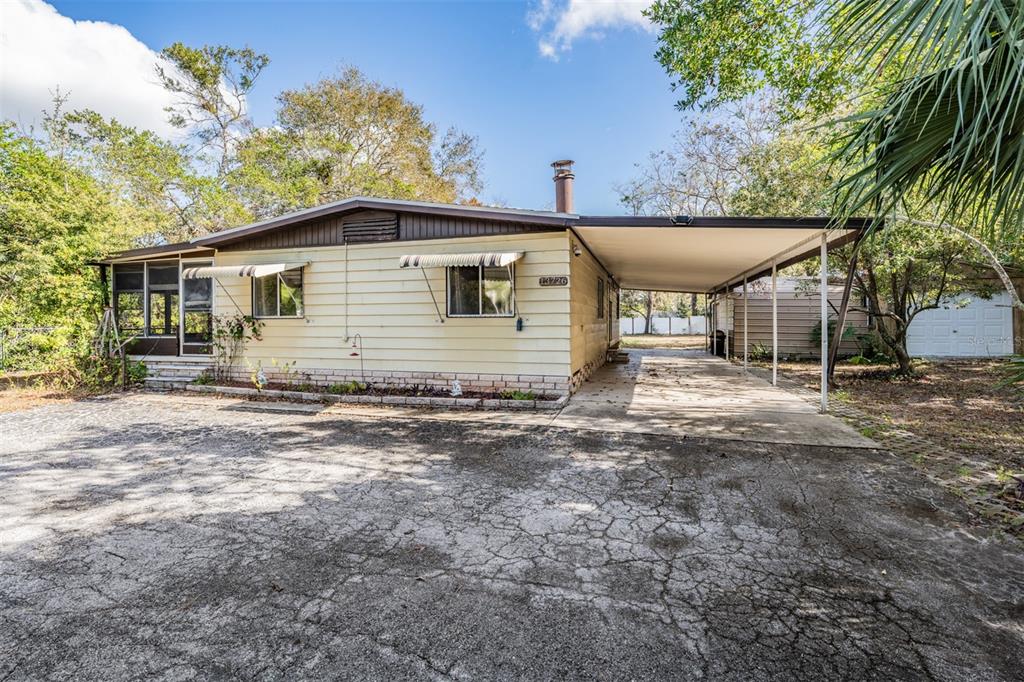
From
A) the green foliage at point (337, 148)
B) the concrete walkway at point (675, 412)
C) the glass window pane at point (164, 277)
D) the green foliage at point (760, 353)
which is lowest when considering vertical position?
the concrete walkway at point (675, 412)

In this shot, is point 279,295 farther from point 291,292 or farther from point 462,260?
point 462,260

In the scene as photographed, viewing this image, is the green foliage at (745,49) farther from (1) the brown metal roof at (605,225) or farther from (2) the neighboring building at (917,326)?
(2) the neighboring building at (917,326)

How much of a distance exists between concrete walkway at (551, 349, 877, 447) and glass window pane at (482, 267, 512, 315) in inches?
71.4

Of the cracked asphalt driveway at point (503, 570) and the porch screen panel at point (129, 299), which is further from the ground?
the porch screen panel at point (129, 299)

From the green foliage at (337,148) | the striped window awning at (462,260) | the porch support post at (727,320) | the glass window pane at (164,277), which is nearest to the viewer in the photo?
the striped window awning at (462,260)

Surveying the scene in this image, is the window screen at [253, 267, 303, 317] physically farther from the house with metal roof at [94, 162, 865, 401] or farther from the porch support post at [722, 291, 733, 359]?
the porch support post at [722, 291, 733, 359]

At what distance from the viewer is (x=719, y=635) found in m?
1.92

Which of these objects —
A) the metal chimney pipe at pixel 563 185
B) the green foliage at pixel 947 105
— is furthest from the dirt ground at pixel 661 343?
the green foliage at pixel 947 105

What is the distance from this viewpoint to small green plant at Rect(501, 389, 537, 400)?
7047 mm

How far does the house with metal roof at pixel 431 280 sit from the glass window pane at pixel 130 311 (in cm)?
76

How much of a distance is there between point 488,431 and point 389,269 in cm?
371

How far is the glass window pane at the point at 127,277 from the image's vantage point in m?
10.1

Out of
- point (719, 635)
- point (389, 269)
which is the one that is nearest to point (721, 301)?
point (389, 269)

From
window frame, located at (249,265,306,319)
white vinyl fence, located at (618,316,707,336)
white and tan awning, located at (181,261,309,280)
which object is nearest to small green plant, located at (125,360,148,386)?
white and tan awning, located at (181,261,309,280)
